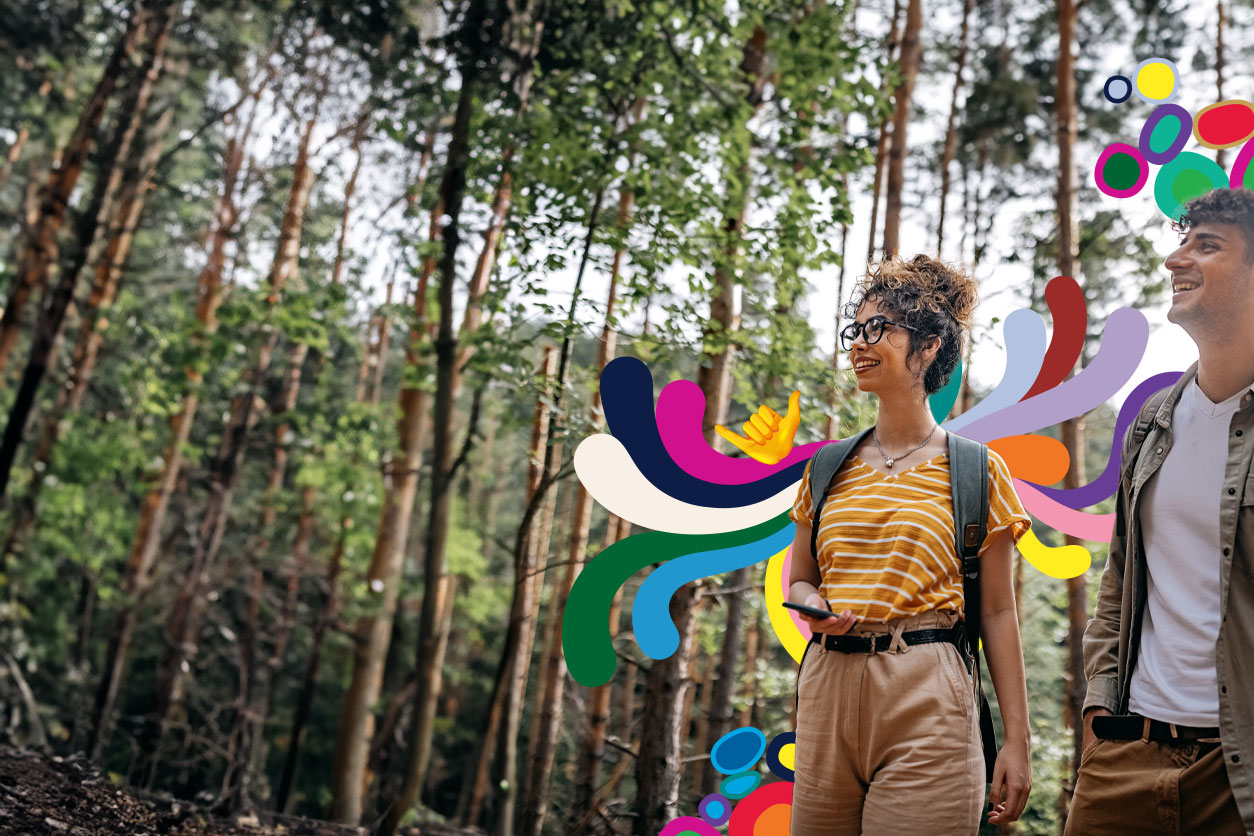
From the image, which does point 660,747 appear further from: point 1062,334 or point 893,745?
point 893,745

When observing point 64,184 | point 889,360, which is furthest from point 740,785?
point 64,184

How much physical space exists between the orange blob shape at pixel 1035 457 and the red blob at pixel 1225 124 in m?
1.25

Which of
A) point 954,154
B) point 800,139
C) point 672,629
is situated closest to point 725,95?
point 800,139

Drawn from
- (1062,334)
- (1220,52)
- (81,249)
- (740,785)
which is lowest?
(740,785)

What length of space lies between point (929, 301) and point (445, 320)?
3.29 meters

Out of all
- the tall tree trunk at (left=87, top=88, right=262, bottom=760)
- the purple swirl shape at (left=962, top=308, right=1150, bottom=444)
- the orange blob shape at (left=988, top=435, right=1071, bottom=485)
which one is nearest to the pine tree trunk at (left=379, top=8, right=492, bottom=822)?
the purple swirl shape at (left=962, top=308, right=1150, bottom=444)

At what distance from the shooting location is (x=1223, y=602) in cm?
174

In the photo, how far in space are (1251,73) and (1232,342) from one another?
9.57 metres

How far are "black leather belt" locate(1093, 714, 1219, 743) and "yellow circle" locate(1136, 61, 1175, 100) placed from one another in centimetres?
273

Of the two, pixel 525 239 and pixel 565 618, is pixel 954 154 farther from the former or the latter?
pixel 565 618

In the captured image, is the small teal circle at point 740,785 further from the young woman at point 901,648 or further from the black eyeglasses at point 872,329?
the black eyeglasses at point 872,329

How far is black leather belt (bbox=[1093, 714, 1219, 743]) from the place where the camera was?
68.8 inches

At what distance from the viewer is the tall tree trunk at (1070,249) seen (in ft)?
22.9

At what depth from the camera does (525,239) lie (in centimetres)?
517
